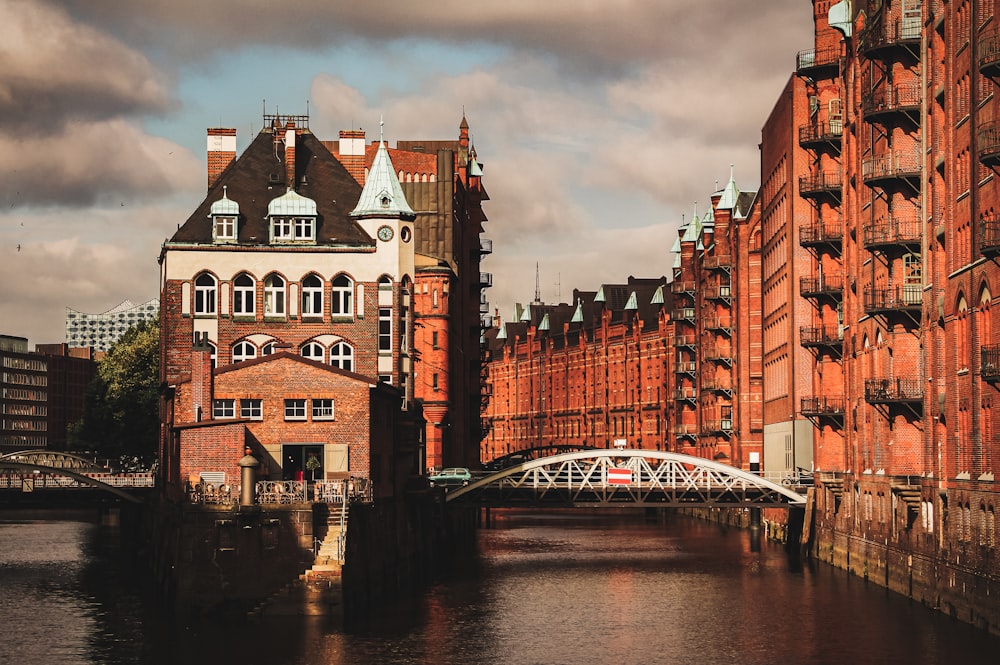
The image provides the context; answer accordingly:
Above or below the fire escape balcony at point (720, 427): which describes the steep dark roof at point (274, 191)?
above

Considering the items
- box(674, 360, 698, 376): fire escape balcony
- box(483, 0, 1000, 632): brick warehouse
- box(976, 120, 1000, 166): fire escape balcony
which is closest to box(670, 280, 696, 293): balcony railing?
box(674, 360, 698, 376): fire escape balcony

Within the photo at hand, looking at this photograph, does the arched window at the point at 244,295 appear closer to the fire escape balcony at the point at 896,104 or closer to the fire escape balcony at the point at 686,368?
the fire escape balcony at the point at 896,104

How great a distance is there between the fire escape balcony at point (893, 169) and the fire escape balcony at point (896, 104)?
1.43 metres

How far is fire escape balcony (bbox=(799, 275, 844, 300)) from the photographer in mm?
80188

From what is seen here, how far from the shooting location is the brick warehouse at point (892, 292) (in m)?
48.7

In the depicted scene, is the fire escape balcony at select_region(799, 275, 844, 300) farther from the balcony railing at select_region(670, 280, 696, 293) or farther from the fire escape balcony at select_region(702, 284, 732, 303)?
the balcony railing at select_region(670, 280, 696, 293)

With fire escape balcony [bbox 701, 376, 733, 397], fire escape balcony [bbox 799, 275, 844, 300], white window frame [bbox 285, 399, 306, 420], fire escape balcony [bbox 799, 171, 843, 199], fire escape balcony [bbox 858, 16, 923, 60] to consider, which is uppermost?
fire escape balcony [bbox 858, 16, 923, 60]

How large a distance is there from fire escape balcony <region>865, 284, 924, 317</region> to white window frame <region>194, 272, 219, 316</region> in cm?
2800

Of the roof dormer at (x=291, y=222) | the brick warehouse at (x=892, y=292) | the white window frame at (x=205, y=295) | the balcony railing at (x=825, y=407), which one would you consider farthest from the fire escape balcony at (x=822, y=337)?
the white window frame at (x=205, y=295)

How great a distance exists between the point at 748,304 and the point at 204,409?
199 ft

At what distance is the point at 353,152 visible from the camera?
278 ft

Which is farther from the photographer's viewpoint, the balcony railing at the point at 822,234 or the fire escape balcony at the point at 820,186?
the fire escape balcony at the point at 820,186

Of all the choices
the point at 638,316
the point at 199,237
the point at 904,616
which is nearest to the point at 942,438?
the point at 904,616

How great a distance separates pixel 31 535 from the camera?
110875 millimetres
